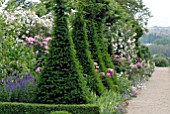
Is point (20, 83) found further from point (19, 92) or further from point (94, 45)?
point (94, 45)

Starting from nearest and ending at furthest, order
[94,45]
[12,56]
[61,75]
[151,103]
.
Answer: [61,75] < [12,56] < [94,45] < [151,103]

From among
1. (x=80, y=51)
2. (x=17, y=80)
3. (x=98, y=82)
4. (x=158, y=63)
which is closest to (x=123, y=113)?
(x=98, y=82)

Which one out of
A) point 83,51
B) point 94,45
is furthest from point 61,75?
point 94,45

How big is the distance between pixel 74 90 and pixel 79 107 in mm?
A: 476

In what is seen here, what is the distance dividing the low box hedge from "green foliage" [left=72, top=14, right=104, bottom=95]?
81.7 inches

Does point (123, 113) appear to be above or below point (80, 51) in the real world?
below

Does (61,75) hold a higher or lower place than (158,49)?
higher

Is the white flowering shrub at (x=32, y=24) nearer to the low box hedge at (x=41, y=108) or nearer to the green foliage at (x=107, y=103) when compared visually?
the green foliage at (x=107, y=103)

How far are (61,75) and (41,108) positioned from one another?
0.77 m

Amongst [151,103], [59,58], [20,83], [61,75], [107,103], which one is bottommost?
[151,103]

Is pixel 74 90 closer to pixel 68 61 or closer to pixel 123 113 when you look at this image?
pixel 68 61

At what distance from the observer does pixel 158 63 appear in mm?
36312

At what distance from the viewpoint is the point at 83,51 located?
885 centimetres

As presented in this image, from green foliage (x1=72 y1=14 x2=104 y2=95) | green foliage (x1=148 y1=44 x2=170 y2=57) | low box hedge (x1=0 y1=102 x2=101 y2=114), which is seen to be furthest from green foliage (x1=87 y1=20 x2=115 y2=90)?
green foliage (x1=148 y1=44 x2=170 y2=57)
